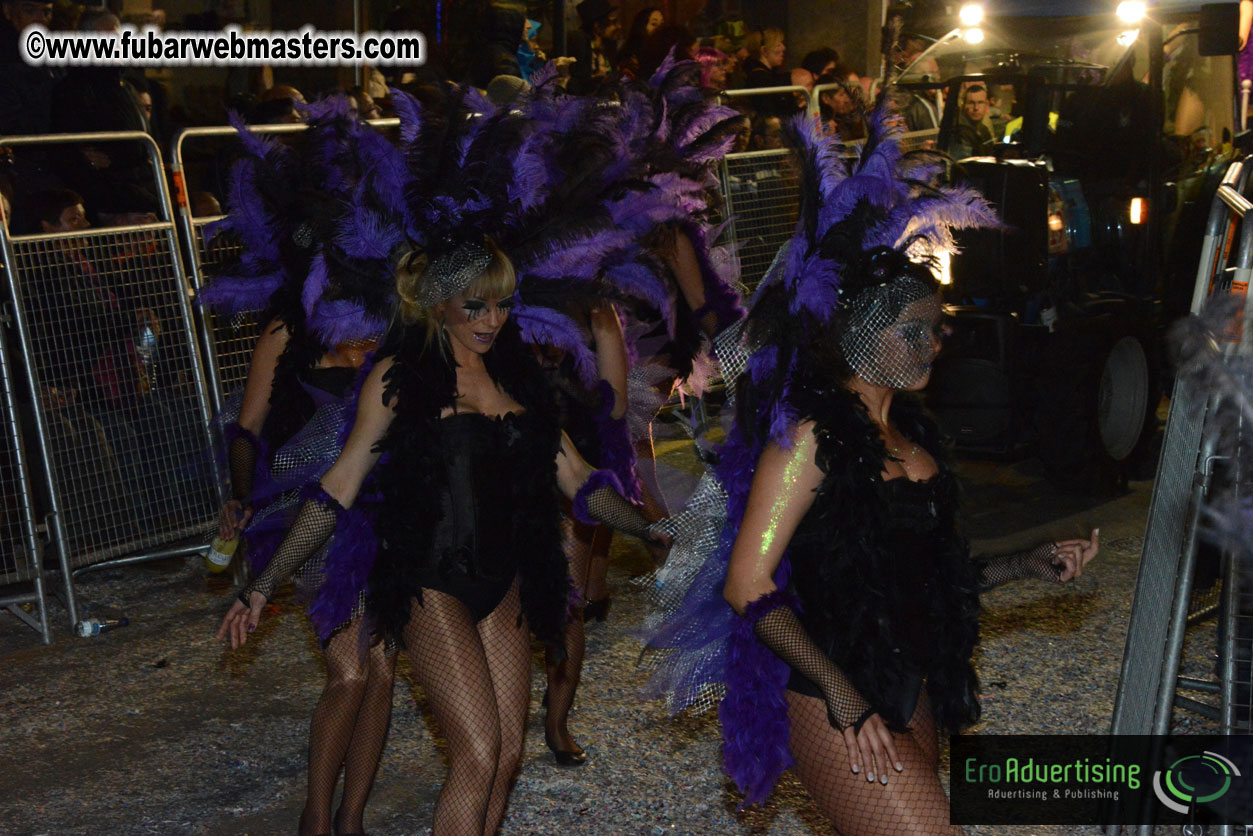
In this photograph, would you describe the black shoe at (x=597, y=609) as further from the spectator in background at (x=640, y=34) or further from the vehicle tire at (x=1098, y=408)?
the spectator in background at (x=640, y=34)

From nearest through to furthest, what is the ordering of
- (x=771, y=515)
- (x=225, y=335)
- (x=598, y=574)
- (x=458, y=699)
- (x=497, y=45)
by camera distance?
(x=771, y=515), (x=458, y=699), (x=598, y=574), (x=225, y=335), (x=497, y=45)

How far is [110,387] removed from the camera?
661 centimetres

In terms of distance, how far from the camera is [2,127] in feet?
24.0

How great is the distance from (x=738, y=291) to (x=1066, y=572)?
2723 millimetres

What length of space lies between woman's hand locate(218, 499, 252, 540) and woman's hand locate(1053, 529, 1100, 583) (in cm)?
251

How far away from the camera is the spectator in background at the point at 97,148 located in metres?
7.37

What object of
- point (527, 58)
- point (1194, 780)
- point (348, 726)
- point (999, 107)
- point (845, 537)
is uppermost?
point (527, 58)

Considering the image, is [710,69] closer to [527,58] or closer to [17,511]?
[527,58]

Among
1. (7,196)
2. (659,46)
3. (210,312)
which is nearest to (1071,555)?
(210,312)

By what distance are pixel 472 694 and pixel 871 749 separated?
1.07m

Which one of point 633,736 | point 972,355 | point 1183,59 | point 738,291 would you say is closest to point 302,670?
point 633,736

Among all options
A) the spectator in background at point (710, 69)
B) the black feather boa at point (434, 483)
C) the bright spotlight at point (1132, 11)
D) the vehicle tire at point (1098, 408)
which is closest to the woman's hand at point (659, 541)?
the black feather boa at point (434, 483)

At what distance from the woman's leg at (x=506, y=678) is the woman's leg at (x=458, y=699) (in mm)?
106

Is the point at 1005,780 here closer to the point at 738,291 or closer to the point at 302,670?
the point at 738,291
